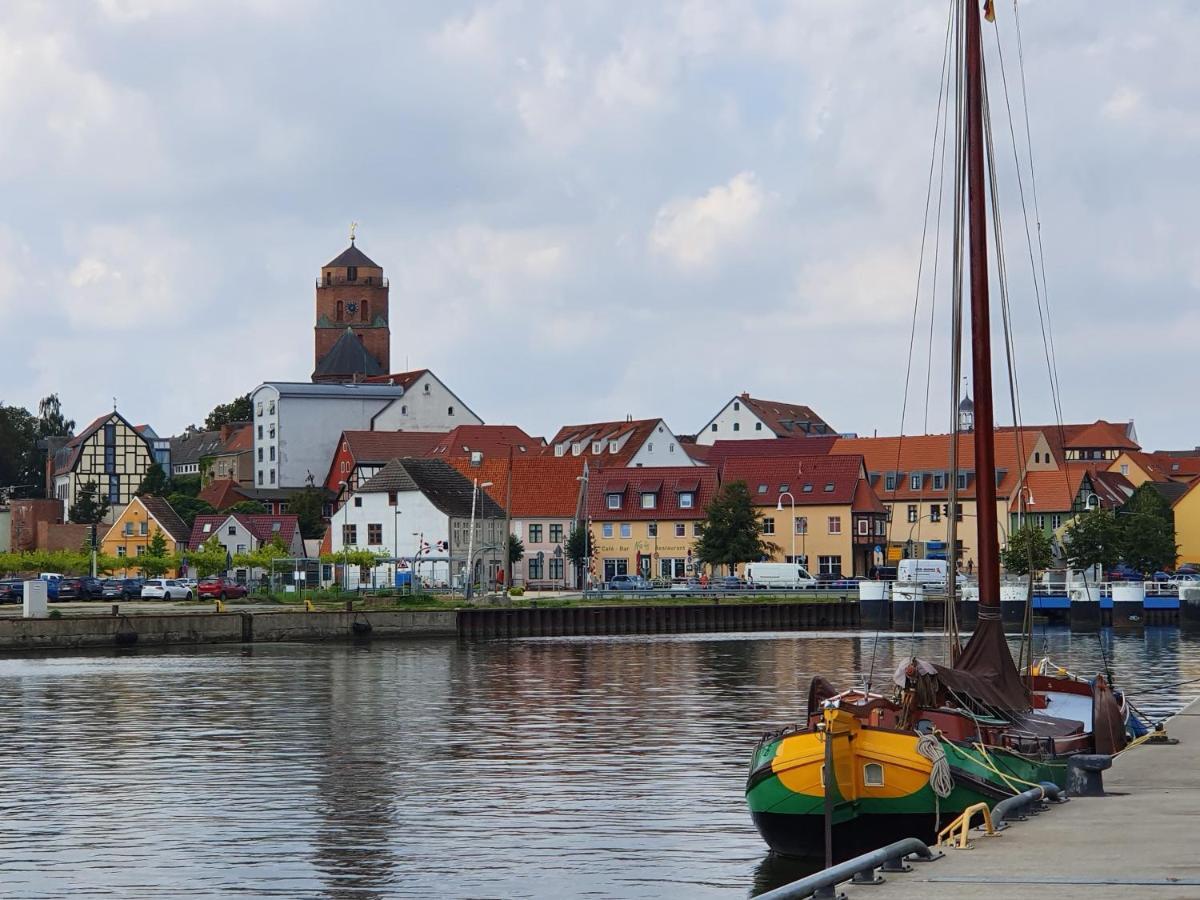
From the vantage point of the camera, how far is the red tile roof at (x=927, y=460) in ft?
508

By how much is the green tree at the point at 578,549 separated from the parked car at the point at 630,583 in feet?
32.4

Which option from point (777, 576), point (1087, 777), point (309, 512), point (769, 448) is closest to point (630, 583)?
point (777, 576)

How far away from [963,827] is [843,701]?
5.11 m

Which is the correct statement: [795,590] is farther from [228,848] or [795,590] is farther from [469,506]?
[228,848]

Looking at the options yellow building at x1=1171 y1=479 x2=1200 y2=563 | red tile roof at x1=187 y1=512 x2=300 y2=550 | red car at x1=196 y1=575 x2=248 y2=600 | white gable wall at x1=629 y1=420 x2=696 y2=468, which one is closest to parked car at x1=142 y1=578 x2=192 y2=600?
red car at x1=196 y1=575 x2=248 y2=600

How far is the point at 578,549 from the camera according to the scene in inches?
5758

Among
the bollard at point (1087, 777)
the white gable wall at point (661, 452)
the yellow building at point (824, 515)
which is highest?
the white gable wall at point (661, 452)

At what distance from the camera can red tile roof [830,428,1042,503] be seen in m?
155

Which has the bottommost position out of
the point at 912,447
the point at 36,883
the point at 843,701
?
the point at 36,883

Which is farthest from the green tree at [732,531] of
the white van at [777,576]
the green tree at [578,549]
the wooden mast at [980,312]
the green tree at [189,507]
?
the wooden mast at [980,312]

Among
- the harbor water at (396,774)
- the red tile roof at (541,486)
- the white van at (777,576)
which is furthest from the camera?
the red tile roof at (541,486)

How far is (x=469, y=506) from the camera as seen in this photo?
141375 millimetres

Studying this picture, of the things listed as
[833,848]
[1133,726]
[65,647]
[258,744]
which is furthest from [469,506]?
[833,848]

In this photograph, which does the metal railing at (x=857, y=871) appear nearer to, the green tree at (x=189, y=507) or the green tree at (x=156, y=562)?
the green tree at (x=156, y=562)
